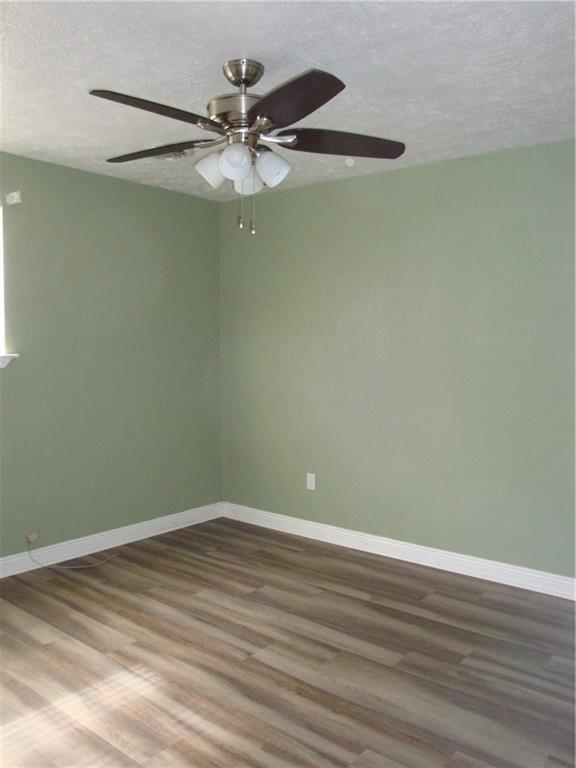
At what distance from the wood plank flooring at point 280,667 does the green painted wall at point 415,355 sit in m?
0.48

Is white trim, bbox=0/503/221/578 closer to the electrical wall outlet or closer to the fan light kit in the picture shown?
the electrical wall outlet

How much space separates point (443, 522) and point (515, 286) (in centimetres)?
144

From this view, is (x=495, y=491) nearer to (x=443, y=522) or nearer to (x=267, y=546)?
(x=443, y=522)

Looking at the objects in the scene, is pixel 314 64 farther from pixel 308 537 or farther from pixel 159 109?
pixel 308 537

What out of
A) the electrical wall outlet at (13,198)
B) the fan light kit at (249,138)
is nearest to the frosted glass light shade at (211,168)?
the fan light kit at (249,138)

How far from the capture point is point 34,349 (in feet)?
12.7

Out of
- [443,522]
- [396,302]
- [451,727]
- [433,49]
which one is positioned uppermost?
[433,49]

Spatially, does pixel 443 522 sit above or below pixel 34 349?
below

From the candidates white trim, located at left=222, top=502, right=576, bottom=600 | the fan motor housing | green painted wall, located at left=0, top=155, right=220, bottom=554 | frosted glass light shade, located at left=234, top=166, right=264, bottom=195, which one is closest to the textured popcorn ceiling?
the fan motor housing

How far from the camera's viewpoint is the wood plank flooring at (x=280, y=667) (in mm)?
2230

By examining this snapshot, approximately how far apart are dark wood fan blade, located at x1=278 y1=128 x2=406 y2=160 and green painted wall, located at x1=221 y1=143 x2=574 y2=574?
1.44 metres

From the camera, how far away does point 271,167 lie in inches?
91.5

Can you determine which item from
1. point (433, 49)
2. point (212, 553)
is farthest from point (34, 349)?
point (433, 49)

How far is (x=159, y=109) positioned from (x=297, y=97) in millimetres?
466
